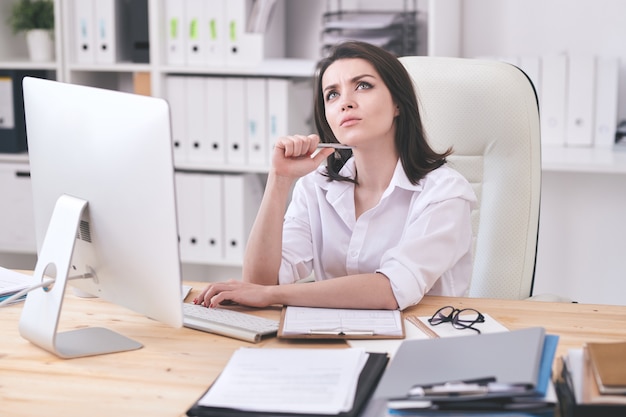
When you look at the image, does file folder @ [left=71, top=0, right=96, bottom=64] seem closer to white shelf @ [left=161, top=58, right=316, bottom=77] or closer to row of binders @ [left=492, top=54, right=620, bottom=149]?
white shelf @ [left=161, top=58, right=316, bottom=77]

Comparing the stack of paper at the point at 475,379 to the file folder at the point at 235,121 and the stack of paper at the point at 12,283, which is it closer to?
the stack of paper at the point at 12,283

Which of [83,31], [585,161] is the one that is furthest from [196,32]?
[585,161]

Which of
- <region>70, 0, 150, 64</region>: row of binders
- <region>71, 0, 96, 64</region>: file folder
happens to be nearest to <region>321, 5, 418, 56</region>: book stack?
<region>70, 0, 150, 64</region>: row of binders

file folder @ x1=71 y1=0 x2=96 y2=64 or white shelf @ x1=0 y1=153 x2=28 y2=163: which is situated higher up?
file folder @ x1=71 y1=0 x2=96 y2=64

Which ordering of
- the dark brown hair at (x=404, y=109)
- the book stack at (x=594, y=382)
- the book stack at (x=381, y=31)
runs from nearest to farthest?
1. the book stack at (x=594, y=382)
2. the dark brown hair at (x=404, y=109)
3. the book stack at (x=381, y=31)

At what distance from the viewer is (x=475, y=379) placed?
3.43 ft

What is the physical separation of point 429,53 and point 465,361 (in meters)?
1.90

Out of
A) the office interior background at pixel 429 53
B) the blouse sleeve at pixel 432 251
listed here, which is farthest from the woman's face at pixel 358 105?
the office interior background at pixel 429 53

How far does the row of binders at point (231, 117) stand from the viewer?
306cm

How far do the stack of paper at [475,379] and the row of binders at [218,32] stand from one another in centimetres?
204

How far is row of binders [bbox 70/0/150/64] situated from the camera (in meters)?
3.15

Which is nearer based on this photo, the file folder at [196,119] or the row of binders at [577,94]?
the row of binders at [577,94]

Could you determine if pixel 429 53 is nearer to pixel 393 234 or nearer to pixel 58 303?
pixel 393 234

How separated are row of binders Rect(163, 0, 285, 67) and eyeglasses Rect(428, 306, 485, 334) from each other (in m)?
1.71
